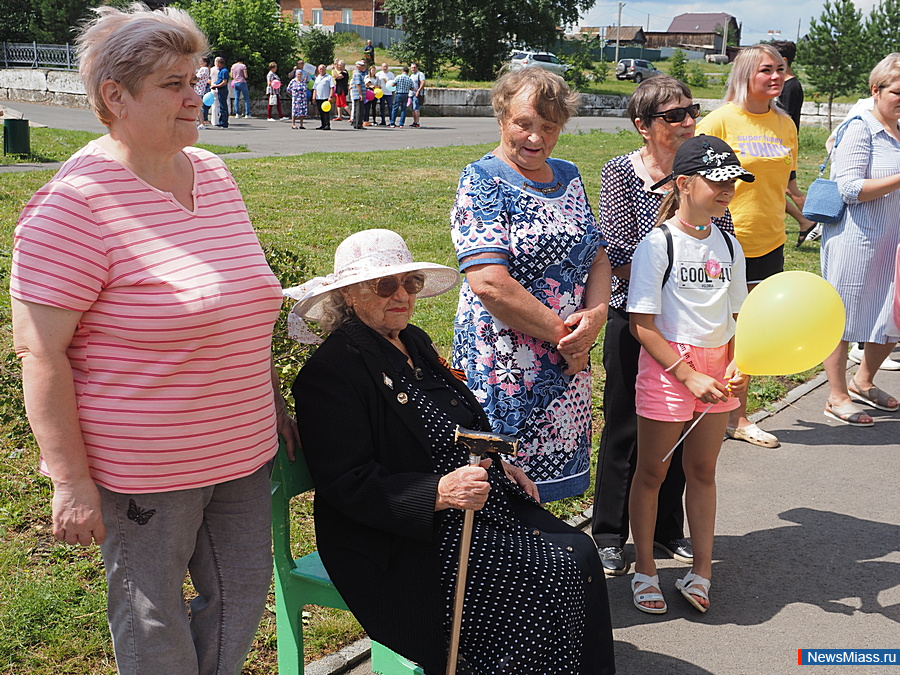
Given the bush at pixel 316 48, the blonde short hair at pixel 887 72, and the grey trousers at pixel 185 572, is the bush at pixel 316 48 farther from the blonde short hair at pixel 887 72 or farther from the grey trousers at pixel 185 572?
the grey trousers at pixel 185 572

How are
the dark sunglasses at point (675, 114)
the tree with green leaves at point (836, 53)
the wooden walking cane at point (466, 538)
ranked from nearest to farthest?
the wooden walking cane at point (466, 538), the dark sunglasses at point (675, 114), the tree with green leaves at point (836, 53)

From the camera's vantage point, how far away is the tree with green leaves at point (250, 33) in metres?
30.8

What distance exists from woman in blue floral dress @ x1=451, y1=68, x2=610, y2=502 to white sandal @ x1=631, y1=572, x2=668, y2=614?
0.65 meters

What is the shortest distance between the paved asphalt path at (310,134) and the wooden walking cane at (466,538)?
1538 centimetres

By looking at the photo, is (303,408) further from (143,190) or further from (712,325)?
(712,325)

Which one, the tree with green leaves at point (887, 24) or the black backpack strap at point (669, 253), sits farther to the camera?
the tree with green leaves at point (887, 24)

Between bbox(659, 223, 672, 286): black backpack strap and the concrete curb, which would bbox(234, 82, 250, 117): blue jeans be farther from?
the concrete curb

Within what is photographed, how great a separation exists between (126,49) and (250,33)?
103ft

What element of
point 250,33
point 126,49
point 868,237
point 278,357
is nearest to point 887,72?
point 868,237

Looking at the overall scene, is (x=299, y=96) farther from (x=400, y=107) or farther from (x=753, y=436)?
(x=753, y=436)

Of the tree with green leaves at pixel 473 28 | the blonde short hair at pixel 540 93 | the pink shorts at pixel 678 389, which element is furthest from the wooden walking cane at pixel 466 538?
the tree with green leaves at pixel 473 28

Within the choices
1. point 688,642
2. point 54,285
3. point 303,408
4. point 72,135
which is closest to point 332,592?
point 303,408

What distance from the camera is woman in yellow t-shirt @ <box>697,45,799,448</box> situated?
16.3ft

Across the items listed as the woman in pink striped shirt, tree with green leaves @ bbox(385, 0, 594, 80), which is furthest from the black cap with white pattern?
tree with green leaves @ bbox(385, 0, 594, 80)
